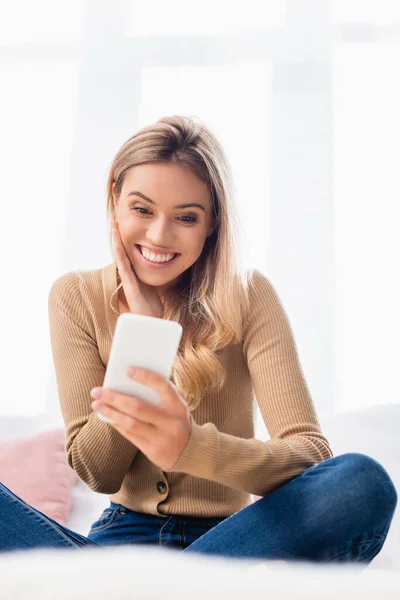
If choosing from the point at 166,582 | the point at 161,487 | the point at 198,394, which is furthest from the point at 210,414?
the point at 166,582

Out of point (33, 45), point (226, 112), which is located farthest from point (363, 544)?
point (33, 45)

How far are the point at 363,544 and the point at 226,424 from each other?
1.46 feet

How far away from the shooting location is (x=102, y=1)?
2861mm

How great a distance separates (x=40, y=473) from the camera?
2.04 m

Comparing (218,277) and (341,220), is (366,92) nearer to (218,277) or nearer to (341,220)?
(341,220)

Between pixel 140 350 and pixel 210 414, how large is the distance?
1.72 feet

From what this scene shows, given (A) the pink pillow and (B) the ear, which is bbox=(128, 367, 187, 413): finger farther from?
(A) the pink pillow

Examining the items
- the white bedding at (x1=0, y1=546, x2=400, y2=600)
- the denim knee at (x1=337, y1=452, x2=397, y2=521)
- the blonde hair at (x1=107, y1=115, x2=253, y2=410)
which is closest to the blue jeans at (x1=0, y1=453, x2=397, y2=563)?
the denim knee at (x1=337, y1=452, x2=397, y2=521)

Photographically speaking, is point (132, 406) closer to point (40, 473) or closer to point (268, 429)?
point (268, 429)

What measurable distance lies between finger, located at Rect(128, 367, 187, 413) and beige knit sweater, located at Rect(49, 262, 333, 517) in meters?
0.14

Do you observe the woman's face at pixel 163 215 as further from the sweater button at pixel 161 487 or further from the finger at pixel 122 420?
the finger at pixel 122 420

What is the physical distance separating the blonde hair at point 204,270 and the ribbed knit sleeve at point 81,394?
0.34 feet

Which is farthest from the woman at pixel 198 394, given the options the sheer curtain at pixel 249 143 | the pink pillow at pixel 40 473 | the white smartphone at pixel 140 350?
the sheer curtain at pixel 249 143

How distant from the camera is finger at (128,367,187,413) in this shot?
3.56 feet
